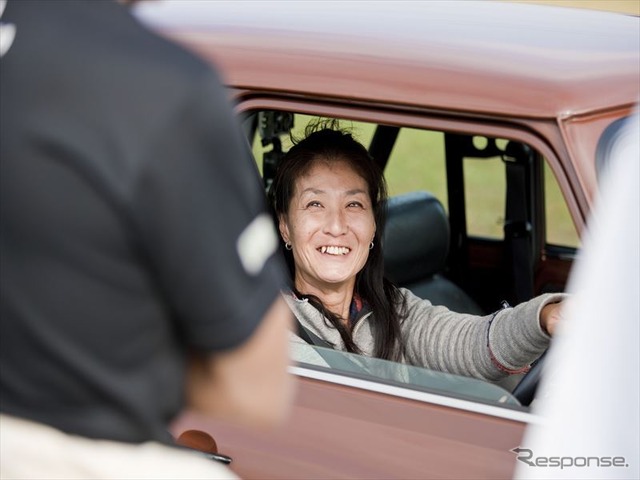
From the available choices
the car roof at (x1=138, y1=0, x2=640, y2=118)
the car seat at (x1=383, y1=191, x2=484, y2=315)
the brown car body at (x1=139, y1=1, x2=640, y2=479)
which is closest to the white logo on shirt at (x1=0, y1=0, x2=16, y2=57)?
the brown car body at (x1=139, y1=1, x2=640, y2=479)

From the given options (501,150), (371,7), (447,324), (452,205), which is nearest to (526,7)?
(371,7)

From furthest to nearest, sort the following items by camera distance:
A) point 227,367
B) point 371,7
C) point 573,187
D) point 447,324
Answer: point 447,324 → point 371,7 → point 573,187 → point 227,367

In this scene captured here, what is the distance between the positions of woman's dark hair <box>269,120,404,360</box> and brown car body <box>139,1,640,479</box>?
0.59 meters

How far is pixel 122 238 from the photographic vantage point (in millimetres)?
1173

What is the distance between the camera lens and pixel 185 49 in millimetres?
1231

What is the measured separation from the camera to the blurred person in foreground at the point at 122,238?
1156 millimetres

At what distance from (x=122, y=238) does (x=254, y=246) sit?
151 millimetres

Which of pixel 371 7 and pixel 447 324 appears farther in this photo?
pixel 447 324

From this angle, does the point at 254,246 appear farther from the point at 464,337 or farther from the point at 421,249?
the point at 421,249

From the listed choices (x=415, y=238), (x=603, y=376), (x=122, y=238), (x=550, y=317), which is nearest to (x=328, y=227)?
(x=550, y=317)

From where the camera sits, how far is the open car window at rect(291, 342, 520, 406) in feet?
7.06

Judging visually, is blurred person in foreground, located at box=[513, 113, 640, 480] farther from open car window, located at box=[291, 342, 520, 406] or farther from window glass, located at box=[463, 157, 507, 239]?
window glass, located at box=[463, 157, 507, 239]

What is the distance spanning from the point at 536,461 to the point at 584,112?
649 millimetres

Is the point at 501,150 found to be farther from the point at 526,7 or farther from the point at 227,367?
the point at 227,367
